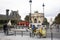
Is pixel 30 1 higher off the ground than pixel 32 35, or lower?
higher

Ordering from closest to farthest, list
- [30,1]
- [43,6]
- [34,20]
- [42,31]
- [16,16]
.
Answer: [42,31], [30,1], [43,6], [34,20], [16,16]

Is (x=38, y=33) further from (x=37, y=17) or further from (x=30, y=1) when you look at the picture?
(x=37, y=17)

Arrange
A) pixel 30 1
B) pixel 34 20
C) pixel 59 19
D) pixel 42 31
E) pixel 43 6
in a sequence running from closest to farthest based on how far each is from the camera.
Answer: pixel 42 31
pixel 30 1
pixel 43 6
pixel 34 20
pixel 59 19

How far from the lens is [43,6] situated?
49.5 metres

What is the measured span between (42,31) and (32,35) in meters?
2.10

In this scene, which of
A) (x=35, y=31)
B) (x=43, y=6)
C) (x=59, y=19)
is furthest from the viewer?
(x=59, y=19)

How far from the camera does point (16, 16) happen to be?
124375mm

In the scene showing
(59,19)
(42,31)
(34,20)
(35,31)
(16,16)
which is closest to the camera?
(42,31)

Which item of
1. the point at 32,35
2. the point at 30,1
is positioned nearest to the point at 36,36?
the point at 32,35

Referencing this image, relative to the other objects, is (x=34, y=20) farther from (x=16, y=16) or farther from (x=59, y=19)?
(x=16, y=16)

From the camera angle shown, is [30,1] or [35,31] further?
[30,1]

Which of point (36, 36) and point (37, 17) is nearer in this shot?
point (36, 36)

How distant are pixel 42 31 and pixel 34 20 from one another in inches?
2593

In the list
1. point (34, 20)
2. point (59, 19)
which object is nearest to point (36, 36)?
point (34, 20)
